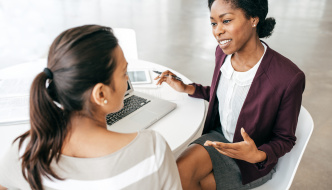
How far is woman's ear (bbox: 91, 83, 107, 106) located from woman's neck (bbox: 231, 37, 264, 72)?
2.69 feet

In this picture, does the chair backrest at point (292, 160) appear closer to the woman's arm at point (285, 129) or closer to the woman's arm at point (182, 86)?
the woman's arm at point (285, 129)

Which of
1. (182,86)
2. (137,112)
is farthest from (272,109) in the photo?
(137,112)

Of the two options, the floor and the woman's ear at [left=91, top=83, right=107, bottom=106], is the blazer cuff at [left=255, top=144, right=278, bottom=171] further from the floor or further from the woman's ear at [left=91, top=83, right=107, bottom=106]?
the floor

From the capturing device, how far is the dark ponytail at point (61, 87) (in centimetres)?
75

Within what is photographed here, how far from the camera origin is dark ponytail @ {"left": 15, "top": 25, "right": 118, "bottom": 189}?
0.75 metres

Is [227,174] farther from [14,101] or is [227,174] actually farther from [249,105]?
[14,101]

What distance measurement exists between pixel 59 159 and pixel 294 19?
20.7ft

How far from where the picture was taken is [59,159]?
2.52 feet

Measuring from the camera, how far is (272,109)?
1288 millimetres

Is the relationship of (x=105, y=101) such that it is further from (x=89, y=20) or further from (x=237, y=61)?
(x=89, y=20)

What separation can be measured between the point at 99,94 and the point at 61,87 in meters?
0.10

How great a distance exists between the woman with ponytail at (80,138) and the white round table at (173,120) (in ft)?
1.29

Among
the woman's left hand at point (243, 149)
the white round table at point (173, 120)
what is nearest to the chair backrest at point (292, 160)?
the woman's left hand at point (243, 149)

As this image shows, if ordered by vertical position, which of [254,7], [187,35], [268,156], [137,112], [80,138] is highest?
[254,7]
